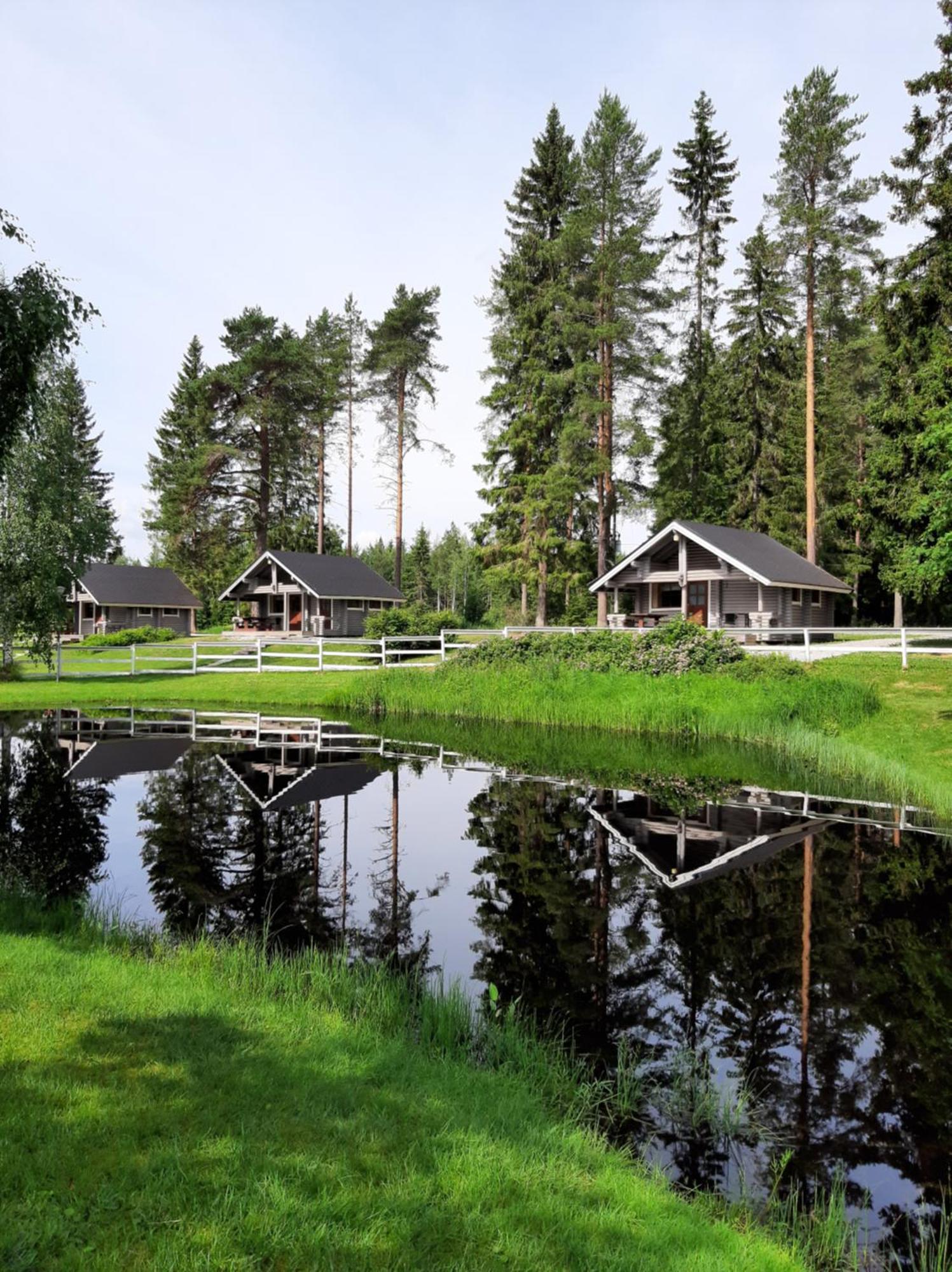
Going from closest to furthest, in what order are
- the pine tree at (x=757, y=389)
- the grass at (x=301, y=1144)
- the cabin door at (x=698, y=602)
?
the grass at (x=301, y=1144) → the cabin door at (x=698, y=602) → the pine tree at (x=757, y=389)

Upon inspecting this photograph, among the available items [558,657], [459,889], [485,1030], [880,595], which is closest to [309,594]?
[558,657]

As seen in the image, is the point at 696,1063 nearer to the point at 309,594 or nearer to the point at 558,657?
the point at 558,657

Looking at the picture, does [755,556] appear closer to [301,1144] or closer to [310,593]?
[310,593]

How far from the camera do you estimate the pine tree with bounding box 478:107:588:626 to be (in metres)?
38.3

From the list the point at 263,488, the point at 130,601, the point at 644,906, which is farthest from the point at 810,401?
the point at 130,601

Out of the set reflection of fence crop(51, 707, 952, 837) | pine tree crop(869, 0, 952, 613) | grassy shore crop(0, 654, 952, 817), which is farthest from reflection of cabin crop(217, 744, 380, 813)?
pine tree crop(869, 0, 952, 613)

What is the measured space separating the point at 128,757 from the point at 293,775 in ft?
13.4

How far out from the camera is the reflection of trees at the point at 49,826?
29.2 ft

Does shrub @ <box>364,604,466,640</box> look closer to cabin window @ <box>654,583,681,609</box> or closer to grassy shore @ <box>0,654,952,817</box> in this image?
cabin window @ <box>654,583,681,609</box>

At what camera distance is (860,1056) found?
554cm

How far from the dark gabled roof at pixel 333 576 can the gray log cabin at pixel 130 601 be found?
9.19m

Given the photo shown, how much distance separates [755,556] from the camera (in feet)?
111

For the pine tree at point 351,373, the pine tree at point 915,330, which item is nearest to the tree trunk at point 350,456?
the pine tree at point 351,373

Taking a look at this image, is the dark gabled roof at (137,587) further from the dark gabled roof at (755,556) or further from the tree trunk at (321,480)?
the dark gabled roof at (755,556)
